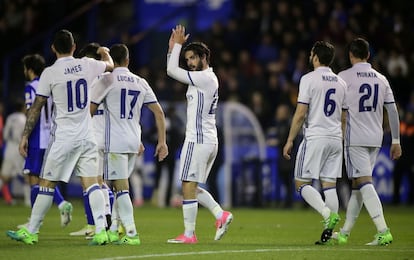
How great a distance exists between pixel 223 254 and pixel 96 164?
1.96 metres

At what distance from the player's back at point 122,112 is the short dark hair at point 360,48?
2.77 metres

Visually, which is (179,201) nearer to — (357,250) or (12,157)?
(12,157)

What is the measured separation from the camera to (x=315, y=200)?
1299 centimetres

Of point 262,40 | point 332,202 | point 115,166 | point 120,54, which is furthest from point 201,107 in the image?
point 262,40

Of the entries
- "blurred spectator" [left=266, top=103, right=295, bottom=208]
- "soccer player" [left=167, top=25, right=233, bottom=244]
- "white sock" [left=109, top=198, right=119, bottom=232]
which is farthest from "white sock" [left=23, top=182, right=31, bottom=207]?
"soccer player" [left=167, top=25, right=233, bottom=244]

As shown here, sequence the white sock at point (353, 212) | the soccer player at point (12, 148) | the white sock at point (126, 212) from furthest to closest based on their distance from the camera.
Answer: the soccer player at point (12, 148)
the white sock at point (353, 212)
the white sock at point (126, 212)

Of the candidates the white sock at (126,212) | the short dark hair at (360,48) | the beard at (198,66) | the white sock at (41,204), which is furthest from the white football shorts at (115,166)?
the short dark hair at (360,48)

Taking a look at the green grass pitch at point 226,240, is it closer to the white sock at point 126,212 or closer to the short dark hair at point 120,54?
the white sock at point 126,212

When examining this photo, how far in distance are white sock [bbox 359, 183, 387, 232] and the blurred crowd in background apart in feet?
36.0

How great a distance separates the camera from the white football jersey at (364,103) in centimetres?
1344

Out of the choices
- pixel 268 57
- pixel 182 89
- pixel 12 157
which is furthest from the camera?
pixel 268 57

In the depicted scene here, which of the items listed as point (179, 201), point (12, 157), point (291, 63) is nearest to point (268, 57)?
point (291, 63)

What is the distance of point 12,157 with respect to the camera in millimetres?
23641

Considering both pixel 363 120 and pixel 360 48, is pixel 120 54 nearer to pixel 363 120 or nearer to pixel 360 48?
pixel 360 48
